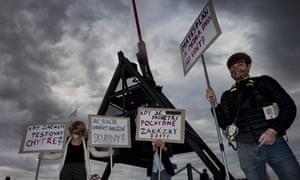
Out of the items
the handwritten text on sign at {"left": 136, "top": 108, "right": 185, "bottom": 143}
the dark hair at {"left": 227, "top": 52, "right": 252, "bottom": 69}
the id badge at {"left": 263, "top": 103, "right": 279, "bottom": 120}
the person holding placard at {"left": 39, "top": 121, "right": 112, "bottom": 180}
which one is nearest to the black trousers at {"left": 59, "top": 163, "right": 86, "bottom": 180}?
the person holding placard at {"left": 39, "top": 121, "right": 112, "bottom": 180}

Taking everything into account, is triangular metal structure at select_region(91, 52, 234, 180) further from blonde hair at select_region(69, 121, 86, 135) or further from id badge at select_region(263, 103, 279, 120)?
id badge at select_region(263, 103, 279, 120)

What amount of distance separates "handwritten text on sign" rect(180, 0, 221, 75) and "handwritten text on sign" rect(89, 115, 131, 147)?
7.83ft

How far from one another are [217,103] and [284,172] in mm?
1003

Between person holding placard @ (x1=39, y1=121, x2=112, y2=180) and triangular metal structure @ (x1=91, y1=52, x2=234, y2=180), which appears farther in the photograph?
triangular metal structure @ (x1=91, y1=52, x2=234, y2=180)

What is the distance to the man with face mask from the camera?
7.68 ft

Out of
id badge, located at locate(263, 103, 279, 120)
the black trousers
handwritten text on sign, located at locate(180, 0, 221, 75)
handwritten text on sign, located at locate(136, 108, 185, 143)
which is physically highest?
handwritten text on sign, located at locate(180, 0, 221, 75)

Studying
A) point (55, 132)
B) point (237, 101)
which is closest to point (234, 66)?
point (237, 101)

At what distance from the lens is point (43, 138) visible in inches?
214

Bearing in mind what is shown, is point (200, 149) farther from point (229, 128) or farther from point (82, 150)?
point (229, 128)

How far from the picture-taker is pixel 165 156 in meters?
5.16

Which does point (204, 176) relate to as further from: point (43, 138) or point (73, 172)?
point (43, 138)

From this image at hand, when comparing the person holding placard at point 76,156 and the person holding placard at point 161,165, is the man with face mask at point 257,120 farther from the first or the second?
the person holding placard at point 76,156

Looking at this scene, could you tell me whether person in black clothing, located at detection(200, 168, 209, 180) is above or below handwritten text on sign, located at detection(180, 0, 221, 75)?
below

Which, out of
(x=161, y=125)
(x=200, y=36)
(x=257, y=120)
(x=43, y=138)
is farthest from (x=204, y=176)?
(x=257, y=120)
